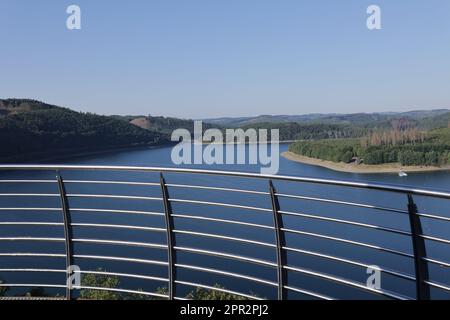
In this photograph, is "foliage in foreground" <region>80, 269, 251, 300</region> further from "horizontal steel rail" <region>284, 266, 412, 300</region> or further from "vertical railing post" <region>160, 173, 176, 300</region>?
"horizontal steel rail" <region>284, 266, 412, 300</region>

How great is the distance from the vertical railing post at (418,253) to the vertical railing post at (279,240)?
1.93 feet

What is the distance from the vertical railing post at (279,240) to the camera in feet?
7.11

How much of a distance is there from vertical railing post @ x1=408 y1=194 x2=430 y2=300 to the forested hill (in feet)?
132

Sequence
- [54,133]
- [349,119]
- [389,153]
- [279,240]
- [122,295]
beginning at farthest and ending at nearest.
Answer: [349,119] < [54,133] < [389,153] < [122,295] < [279,240]

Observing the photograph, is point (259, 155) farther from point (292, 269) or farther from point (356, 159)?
point (292, 269)

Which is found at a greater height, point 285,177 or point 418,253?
point 285,177

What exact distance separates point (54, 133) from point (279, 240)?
2117 inches

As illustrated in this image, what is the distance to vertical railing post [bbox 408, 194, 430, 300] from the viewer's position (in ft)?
5.83

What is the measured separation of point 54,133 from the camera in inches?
2067

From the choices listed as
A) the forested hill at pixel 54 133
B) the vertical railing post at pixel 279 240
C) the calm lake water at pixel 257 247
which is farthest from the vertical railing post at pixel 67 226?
the forested hill at pixel 54 133

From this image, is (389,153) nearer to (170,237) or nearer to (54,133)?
(54,133)

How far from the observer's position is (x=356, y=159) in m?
46.9

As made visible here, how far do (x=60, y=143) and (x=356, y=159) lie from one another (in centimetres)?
3024

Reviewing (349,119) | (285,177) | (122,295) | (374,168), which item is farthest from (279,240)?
(349,119)
